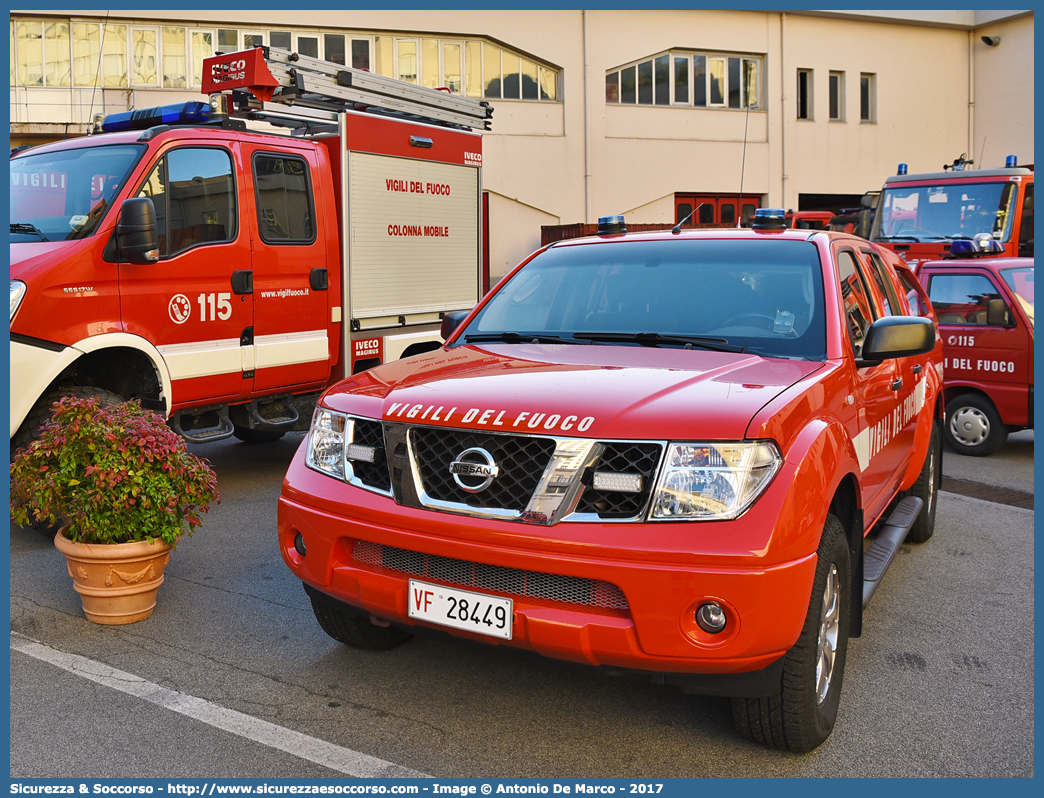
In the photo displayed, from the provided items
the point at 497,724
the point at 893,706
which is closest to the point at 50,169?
the point at 497,724

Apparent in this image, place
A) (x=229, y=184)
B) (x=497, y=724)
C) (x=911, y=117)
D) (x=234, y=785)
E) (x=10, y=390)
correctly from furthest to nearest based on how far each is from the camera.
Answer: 1. (x=911, y=117)
2. (x=229, y=184)
3. (x=10, y=390)
4. (x=497, y=724)
5. (x=234, y=785)

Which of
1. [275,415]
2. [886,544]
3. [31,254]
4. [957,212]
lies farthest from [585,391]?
[957,212]

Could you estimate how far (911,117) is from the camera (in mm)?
29109

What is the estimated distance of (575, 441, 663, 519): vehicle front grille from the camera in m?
2.87

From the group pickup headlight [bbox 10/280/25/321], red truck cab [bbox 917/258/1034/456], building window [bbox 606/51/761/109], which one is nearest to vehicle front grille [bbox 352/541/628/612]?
pickup headlight [bbox 10/280/25/321]

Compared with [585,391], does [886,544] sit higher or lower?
lower

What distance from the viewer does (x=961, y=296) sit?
350 inches

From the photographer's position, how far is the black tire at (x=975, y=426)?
28.6 feet

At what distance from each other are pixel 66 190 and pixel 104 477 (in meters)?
2.78

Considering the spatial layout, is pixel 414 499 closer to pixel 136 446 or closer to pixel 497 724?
pixel 497 724

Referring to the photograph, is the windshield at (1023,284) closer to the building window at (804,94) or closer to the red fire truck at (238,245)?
the red fire truck at (238,245)

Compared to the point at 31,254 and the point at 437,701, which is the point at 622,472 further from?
the point at 31,254

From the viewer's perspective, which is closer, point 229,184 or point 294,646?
point 294,646

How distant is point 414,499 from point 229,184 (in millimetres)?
4227
